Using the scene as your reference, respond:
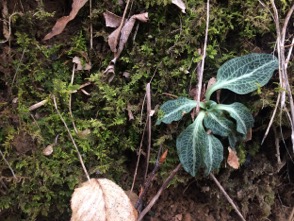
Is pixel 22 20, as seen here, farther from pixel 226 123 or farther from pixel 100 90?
pixel 226 123

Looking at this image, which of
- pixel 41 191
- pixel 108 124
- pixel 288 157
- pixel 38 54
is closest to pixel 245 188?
pixel 288 157

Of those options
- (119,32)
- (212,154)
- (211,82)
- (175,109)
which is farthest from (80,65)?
(212,154)

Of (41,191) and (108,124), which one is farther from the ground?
(108,124)

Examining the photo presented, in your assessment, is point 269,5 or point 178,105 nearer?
point 178,105

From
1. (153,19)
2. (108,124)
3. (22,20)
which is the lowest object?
(108,124)

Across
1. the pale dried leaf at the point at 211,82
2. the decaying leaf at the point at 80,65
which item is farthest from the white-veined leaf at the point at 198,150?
the decaying leaf at the point at 80,65

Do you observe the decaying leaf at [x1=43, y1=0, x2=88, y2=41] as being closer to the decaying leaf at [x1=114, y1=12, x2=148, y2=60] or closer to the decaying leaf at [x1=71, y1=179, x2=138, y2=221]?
the decaying leaf at [x1=114, y1=12, x2=148, y2=60]

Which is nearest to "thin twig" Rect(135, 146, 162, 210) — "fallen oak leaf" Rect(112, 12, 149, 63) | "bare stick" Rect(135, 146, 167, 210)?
"bare stick" Rect(135, 146, 167, 210)
